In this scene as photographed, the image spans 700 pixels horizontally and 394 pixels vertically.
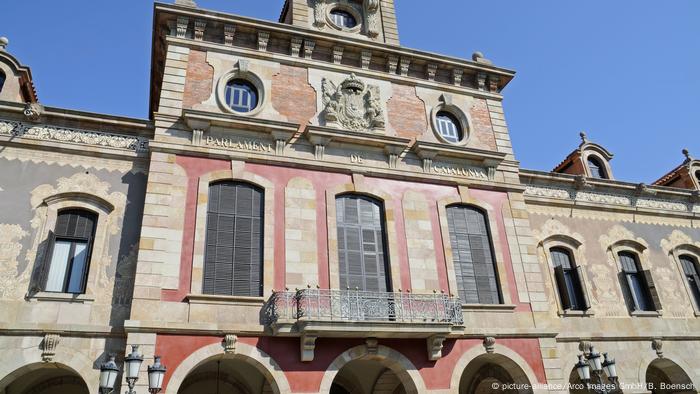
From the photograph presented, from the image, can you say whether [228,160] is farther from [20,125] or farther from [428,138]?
[428,138]

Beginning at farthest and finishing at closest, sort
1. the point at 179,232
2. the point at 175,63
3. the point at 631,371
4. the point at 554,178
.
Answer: the point at 554,178
the point at 631,371
the point at 175,63
the point at 179,232

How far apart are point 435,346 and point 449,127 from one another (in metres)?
8.31

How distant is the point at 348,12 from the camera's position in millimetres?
20156

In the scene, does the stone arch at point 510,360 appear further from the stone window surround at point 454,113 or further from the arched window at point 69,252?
the arched window at point 69,252

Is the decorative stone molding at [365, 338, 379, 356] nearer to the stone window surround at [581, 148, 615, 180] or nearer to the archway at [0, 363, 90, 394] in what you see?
the archway at [0, 363, 90, 394]

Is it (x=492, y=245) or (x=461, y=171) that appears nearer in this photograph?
(x=492, y=245)

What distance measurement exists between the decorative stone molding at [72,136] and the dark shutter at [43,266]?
2.89 m

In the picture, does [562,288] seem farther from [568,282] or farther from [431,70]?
[431,70]

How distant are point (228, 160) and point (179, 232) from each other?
2.66 metres

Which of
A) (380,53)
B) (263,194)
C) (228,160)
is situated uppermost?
(380,53)

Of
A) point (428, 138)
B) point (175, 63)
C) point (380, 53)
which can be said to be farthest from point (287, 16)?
point (428, 138)

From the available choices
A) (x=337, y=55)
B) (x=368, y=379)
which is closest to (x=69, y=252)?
(x=368, y=379)

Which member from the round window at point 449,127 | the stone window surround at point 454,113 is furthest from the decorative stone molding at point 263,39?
the round window at point 449,127

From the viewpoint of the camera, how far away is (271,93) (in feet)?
54.0
